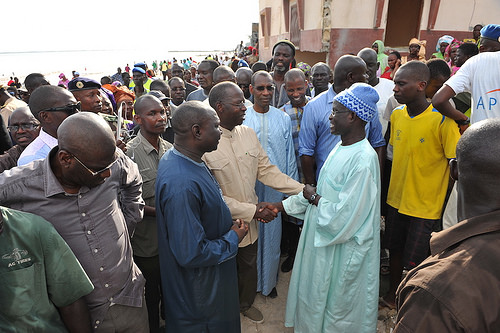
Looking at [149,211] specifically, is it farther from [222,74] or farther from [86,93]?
[222,74]

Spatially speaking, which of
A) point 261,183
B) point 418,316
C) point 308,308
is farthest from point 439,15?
point 418,316

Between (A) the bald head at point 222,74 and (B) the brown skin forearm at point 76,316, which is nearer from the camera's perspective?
(B) the brown skin forearm at point 76,316

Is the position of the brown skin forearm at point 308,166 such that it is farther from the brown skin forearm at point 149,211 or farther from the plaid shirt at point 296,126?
the brown skin forearm at point 149,211

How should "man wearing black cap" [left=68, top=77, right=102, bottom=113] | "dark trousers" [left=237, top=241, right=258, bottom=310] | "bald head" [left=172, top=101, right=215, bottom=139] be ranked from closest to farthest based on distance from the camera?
"bald head" [left=172, top=101, right=215, bottom=139] < "dark trousers" [left=237, top=241, right=258, bottom=310] < "man wearing black cap" [left=68, top=77, right=102, bottom=113]

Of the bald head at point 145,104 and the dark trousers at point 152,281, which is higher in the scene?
the bald head at point 145,104

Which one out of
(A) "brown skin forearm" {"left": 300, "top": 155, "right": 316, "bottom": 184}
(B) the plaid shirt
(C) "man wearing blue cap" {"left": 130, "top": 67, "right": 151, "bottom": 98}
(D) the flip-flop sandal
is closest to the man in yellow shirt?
(D) the flip-flop sandal

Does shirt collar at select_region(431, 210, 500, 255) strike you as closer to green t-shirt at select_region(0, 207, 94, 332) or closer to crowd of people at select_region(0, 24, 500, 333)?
crowd of people at select_region(0, 24, 500, 333)

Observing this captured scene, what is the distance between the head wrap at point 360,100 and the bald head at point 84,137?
175 centimetres

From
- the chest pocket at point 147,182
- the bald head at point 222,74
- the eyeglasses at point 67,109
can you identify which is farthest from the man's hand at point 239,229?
the bald head at point 222,74

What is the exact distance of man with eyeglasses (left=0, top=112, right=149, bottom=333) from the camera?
62.1 inches

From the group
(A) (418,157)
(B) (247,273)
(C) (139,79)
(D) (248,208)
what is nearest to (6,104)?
(C) (139,79)

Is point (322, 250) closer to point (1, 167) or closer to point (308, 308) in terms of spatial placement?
point (308, 308)

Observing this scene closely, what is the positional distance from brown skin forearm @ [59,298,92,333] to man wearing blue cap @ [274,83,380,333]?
1628mm

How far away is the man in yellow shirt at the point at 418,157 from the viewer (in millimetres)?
2820
